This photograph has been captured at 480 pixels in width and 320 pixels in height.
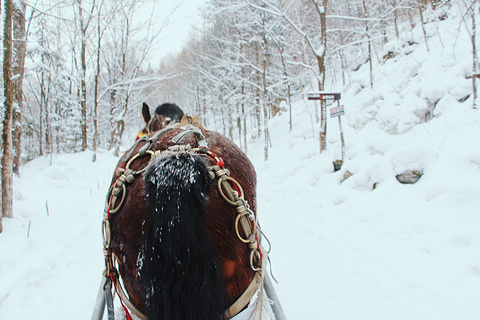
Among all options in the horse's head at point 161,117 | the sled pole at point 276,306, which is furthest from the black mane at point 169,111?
the sled pole at point 276,306

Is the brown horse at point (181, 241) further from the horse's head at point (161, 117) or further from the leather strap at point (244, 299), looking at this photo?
the horse's head at point (161, 117)

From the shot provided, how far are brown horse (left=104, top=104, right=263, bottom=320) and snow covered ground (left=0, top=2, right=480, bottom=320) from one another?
4.91 ft

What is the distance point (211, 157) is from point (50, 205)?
180 inches

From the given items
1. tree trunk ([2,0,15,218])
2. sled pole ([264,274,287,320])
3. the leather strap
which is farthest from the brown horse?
tree trunk ([2,0,15,218])

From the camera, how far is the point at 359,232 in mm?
3326

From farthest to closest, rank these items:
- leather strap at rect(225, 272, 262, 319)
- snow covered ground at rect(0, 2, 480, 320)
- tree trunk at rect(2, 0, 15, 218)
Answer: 1. tree trunk at rect(2, 0, 15, 218)
2. snow covered ground at rect(0, 2, 480, 320)
3. leather strap at rect(225, 272, 262, 319)

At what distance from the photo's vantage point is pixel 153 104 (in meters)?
29.9

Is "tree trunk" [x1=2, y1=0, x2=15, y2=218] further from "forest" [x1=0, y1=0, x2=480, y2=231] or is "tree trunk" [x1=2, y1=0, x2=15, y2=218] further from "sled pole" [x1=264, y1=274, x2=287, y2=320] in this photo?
"sled pole" [x1=264, y1=274, x2=287, y2=320]

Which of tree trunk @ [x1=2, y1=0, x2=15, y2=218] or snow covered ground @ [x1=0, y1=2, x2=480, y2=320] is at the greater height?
tree trunk @ [x1=2, y1=0, x2=15, y2=218]

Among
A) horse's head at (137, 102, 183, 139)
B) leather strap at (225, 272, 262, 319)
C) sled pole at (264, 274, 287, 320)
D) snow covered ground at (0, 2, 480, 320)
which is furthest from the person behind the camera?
horse's head at (137, 102, 183, 139)

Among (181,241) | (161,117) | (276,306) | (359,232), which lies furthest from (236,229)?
(359,232)

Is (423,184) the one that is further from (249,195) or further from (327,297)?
(249,195)

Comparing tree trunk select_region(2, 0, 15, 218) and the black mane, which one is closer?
the black mane

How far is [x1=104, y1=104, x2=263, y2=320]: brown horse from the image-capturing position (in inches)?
35.8
